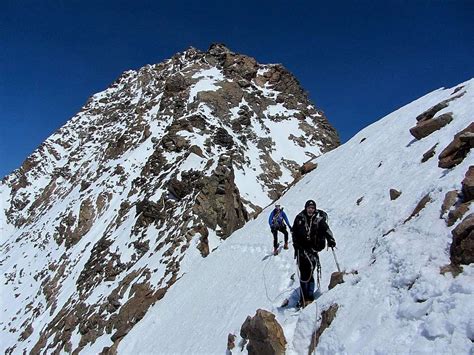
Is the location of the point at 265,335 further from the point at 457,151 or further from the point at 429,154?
the point at 429,154

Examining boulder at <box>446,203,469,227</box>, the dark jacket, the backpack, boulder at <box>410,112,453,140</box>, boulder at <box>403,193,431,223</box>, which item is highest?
the backpack

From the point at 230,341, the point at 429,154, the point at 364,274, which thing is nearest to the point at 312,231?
the point at 364,274

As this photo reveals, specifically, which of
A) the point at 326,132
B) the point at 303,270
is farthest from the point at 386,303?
the point at 326,132

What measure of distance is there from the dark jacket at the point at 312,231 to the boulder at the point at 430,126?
24.6 feet

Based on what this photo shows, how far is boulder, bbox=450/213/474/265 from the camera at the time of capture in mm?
6871

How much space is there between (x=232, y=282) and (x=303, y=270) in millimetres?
6659

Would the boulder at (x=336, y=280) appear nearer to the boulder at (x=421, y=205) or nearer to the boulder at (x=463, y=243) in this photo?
the boulder at (x=421, y=205)

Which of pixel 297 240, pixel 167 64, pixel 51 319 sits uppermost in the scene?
pixel 167 64

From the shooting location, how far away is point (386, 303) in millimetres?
7637

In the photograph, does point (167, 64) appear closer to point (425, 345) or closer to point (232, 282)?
point (232, 282)

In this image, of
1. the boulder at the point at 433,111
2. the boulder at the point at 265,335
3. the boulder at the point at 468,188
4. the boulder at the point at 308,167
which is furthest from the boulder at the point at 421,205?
the boulder at the point at 308,167

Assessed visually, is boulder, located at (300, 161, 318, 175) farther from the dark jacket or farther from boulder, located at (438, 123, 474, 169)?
the dark jacket

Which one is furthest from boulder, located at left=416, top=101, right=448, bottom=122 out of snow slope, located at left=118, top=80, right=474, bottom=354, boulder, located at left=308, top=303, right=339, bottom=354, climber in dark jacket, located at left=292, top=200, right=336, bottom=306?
boulder, located at left=308, top=303, right=339, bottom=354

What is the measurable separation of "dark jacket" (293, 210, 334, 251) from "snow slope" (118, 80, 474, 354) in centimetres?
102
